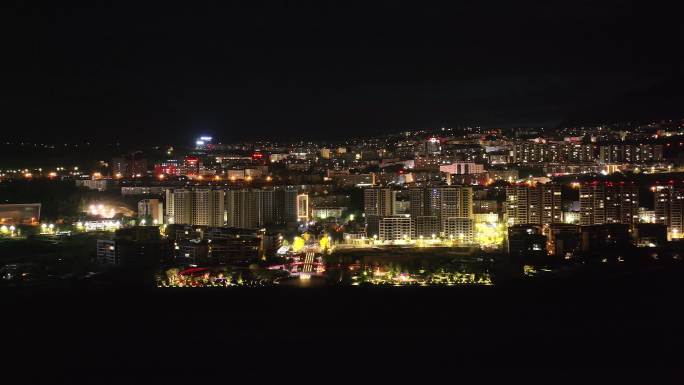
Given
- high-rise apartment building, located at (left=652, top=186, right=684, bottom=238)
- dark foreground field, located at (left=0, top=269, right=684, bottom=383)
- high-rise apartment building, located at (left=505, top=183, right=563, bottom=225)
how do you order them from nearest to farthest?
dark foreground field, located at (left=0, top=269, right=684, bottom=383) < high-rise apartment building, located at (left=652, top=186, right=684, bottom=238) < high-rise apartment building, located at (left=505, top=183, right=563, bottom=225)

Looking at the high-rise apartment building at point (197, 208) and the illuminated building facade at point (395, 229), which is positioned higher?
the high-rise apartment building at point (197, 208)

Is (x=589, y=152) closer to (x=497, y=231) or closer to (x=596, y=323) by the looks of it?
(x=497, y=231)

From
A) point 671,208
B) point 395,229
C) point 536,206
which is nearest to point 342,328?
point 395,229

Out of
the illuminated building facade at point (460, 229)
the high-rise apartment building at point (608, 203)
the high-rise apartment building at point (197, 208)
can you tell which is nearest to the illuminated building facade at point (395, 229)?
the illuminated building facade at point (460, 229)

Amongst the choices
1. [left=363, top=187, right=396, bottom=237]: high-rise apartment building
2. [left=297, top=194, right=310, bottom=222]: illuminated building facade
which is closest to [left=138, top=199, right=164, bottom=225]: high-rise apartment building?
[left=297, top=194, right=310, bottom=222]: illuminated building facade

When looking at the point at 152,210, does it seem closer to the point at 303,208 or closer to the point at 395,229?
the point at 303,208

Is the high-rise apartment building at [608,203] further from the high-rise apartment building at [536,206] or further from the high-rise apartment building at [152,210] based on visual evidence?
the high-rise apartment building at [152,210]

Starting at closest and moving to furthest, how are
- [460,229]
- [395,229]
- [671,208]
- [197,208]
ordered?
[671,208]
[460,229]
[395,229]
[197,208]

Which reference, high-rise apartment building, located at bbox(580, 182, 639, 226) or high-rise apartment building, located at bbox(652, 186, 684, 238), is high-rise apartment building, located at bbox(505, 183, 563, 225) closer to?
high-rise apartment building, located at bbox(580, 182, 639, 226)

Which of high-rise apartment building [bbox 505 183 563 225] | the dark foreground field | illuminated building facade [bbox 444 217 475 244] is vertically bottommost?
the dark foreground field

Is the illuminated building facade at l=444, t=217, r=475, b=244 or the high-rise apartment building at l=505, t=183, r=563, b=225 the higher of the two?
the high-rise apartment building at l=505, t=183, r=563, b=225
